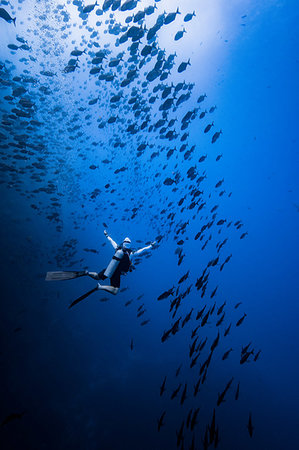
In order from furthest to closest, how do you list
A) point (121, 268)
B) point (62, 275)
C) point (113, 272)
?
point (121, 268) → point (113, 272) → point (62, 275)

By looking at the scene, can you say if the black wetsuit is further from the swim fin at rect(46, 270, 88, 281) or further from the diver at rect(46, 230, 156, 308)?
the swim fin at rect(46, 270, 88, 281)

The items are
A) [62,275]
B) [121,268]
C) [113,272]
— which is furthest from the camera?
[121,268]

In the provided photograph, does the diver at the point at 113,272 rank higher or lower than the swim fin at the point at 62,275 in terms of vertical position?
higher

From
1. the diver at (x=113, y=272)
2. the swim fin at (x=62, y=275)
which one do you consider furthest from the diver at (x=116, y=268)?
the swim fin at (x=62, y=275)

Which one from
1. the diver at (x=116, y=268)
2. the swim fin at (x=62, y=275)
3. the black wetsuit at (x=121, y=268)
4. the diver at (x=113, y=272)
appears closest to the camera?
the swim fin at (x=62, y=275)

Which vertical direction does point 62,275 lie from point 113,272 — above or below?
below

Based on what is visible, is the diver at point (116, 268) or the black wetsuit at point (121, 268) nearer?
the diver at point (116, 268)

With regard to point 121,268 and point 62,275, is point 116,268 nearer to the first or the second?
point 121,268

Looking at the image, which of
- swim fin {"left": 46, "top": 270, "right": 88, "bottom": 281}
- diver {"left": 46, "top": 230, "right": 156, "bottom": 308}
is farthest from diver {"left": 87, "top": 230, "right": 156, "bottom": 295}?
swim fin {"left": 46, "top": 270, "right": 88, "bottom": 281}

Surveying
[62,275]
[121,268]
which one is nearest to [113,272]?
[121,268]

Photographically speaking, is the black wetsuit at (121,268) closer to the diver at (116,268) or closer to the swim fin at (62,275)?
the diver at (116,268)

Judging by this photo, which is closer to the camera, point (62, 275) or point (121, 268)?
point (62, 275)

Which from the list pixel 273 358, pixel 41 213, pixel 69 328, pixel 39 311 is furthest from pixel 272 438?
pixel 273 358

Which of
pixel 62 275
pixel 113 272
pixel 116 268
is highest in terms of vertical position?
pixel 116 268
